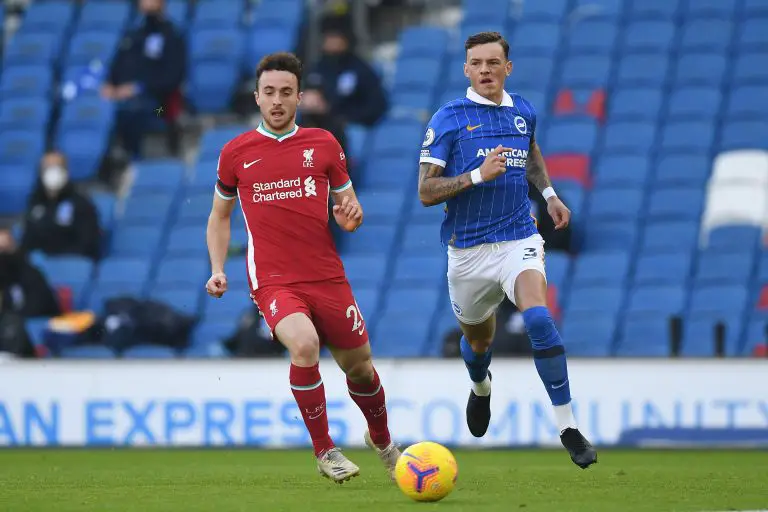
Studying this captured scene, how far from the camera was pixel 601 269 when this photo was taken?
16281 millimetres

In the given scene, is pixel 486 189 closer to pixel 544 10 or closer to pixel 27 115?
pixel 544 10

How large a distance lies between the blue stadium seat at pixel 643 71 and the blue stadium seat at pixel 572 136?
3.03 feet

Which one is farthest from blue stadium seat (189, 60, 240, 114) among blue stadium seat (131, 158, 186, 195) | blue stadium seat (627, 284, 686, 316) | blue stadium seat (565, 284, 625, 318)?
blue stadium seat (627, 284, 686, 316)

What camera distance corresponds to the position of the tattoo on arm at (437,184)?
8812 mm

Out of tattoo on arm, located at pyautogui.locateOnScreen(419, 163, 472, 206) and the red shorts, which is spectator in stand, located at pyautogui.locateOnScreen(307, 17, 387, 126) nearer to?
tattoo on arm, located at pyautogui.locateOnScreen(419, 163, 472, 206)

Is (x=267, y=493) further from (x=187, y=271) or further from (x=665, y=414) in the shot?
(x=187, y=271)

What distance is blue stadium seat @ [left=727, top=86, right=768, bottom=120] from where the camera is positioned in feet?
58.0

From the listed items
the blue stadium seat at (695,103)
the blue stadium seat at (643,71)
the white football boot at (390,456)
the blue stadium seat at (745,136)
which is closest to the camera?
the white football boot at (390,456)

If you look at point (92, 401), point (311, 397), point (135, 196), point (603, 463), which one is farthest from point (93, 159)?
point (311, 397)

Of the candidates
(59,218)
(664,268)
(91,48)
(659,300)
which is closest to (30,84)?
(91,48)

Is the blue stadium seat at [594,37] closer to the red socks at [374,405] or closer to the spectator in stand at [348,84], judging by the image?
the spectator in stand at [348,84]

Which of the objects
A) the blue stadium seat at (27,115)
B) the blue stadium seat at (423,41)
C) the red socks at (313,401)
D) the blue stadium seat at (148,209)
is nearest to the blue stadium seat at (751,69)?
the blue stadium seat at (423,41)

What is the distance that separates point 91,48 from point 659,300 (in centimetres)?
915

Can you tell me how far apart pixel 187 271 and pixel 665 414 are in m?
6.54
